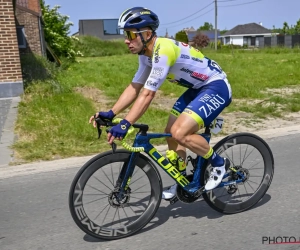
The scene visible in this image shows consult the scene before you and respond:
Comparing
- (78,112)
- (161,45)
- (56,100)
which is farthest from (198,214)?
(56,100)

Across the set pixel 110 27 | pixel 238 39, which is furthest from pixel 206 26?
pixel 110 27

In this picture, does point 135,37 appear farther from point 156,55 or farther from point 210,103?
point 210,103

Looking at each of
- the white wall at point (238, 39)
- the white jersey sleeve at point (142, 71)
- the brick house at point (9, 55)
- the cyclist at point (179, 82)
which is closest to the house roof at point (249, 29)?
the white wall at point (238, 39)

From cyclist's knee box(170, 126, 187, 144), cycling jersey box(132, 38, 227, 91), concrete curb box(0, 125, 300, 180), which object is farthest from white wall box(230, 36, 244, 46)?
cyclist's knee box(170, 126, 187, 144)

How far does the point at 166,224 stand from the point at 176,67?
1.50m

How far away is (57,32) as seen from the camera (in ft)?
86.5

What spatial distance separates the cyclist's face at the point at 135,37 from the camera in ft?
10.2

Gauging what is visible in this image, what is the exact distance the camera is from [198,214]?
381cm

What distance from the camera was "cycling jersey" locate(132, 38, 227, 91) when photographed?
10.2 ft

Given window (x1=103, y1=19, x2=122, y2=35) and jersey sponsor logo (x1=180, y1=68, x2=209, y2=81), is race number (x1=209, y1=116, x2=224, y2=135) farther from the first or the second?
window (x1=103, y1=19, x2=122, y2=35)

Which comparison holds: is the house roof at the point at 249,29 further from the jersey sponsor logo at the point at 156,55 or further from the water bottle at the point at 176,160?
the jersey sponsor logo at the point at 156,55

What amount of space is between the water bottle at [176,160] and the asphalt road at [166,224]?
525mm

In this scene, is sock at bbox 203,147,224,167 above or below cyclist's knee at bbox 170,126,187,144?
below

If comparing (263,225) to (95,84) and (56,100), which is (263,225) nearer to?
(56,100)
